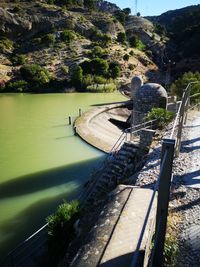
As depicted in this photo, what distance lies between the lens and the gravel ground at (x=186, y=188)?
17.3ft

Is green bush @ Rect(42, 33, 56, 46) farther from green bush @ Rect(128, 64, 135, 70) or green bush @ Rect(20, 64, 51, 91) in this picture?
green bush @ Rect(128, 64, 135, 70)

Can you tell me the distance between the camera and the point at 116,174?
1196 cm

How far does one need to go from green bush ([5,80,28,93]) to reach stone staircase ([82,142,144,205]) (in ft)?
120

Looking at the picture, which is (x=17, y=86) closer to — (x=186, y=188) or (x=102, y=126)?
(x=102, y=126)

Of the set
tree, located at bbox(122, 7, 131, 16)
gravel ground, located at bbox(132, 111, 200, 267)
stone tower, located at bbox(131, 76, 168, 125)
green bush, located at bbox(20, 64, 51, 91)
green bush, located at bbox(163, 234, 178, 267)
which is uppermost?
tree, located at bbox(122, 7, 131, 16)

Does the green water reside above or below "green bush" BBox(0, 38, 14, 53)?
below

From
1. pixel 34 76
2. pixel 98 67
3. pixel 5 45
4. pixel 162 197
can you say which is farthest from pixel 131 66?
pixel 162 197

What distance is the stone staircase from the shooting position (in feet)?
38.4

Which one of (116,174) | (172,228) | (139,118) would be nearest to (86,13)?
(139,118)

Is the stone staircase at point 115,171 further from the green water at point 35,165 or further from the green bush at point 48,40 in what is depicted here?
the green bush at point 48,40

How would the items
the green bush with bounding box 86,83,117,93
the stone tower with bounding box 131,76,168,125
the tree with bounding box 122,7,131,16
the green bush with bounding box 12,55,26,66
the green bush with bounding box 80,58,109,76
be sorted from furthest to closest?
the tree with bounding box 122,7,131,16, the green bush with bounding box 12,55,26,66, the green bush with bounding box 80,58,109,76, the green bush with bounding box 86,83,117,93, the stone tower with bounding box 131,76,168,125

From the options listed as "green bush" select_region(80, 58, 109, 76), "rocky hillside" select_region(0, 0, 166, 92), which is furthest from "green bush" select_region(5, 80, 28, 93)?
"green bush" select_region(80, 58, 109, 76)

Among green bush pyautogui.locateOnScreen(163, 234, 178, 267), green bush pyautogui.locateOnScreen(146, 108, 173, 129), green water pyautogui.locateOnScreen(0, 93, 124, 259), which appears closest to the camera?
Result: green bush pyautogui.locateOnScreen(163, 234, 178, 267)

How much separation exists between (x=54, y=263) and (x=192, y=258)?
4935 mm
